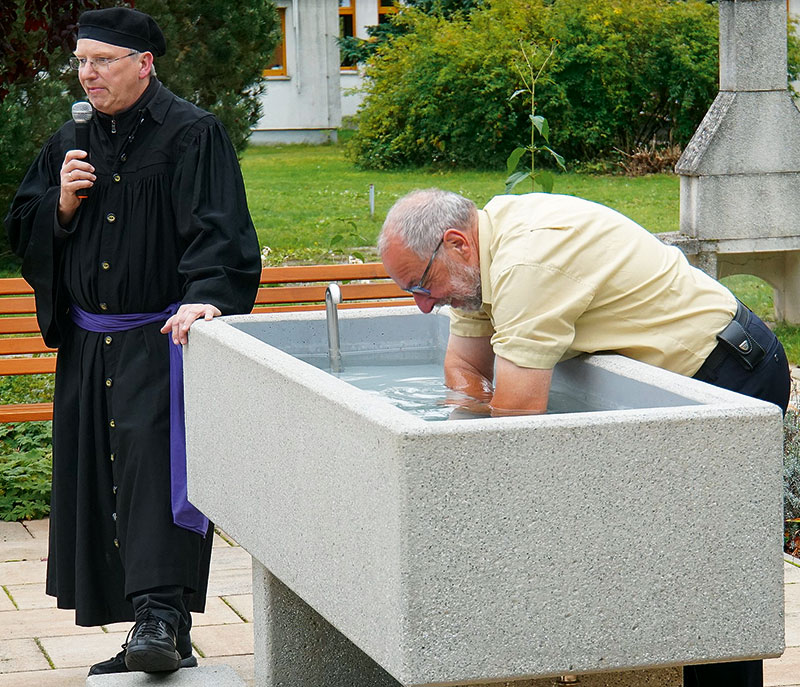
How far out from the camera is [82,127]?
3957mm

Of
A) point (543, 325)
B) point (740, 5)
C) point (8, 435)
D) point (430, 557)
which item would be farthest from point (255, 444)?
point (740, 5)

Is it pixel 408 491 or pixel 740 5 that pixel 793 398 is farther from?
pixel 408 491

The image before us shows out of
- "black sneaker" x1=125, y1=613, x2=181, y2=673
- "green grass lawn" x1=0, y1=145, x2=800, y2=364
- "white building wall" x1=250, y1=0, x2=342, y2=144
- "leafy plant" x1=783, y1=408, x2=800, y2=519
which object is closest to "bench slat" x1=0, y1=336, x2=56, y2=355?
"black sneaker" x1=125, y1=613, x2=181, y2=673

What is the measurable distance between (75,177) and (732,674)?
85.1 inches

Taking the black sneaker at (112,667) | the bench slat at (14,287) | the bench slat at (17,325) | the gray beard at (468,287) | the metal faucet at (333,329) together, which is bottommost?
the black sneaker at (112,667)

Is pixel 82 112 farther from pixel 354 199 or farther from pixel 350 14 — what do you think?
pixel 350 14

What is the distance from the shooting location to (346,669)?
11.9 feet

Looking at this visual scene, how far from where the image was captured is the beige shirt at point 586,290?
9.45 feet

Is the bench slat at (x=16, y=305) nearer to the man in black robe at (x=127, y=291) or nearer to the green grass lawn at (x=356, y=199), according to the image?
the man in black robe at (x=127, y=291)

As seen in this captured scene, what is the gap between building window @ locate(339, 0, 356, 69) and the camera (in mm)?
31141

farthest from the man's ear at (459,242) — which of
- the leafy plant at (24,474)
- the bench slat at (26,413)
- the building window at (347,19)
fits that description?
the building window at (347,19)

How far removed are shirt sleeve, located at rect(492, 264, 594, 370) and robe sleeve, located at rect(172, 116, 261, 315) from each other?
1143 millimetres

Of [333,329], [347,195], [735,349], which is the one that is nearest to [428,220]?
[735,349]

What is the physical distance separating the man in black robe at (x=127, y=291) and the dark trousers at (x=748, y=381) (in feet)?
4.53
